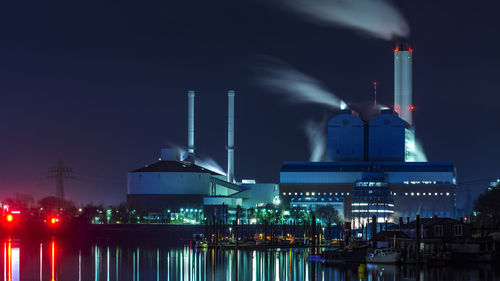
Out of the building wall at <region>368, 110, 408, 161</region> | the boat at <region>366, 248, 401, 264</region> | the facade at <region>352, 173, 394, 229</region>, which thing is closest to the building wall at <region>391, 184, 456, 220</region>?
the facade at <region>352, 173, 394, 229</region>

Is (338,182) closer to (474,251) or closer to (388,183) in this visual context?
(388,183)

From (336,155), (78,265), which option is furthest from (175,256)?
(336,155)

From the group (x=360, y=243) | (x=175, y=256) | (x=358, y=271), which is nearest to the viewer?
(x=358, y=271)

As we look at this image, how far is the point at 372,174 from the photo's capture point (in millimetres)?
185375

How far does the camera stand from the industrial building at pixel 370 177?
184625mm

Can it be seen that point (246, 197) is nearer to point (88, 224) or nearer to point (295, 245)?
point (88, 224)

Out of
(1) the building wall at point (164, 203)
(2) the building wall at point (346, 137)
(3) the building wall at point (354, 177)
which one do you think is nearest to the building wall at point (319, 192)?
(3) the building wall at point (354, 177)

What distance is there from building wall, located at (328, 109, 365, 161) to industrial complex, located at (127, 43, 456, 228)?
0.61 ft

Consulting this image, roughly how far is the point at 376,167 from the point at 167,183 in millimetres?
37788

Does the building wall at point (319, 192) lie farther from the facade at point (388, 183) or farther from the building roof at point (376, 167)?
the building roof at point (376, 167)

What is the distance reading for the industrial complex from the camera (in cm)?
18362

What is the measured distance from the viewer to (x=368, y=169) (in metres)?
190

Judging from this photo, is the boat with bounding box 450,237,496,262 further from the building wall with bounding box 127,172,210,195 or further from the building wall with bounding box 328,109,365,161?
the building wall with bounding box 328,109,365,161

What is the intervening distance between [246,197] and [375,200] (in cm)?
2541
